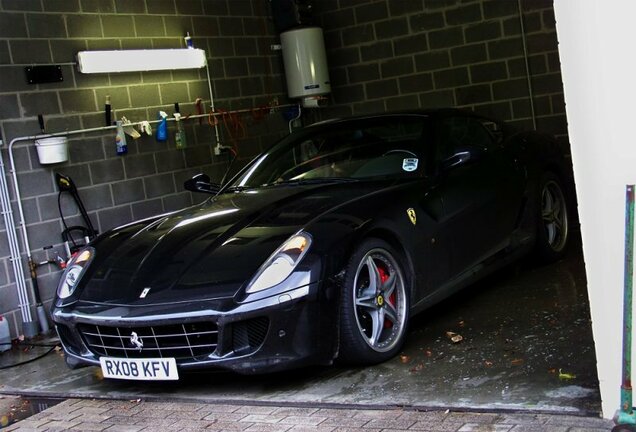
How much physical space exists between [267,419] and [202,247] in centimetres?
106

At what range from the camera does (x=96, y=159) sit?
7.55 m

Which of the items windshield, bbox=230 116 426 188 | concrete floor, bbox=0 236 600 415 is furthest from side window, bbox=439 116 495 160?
concrete floor, bbox=0 236 600 415

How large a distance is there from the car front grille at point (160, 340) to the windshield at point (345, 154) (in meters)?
1.56

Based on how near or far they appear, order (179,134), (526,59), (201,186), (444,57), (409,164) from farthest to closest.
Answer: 1. (444,57)
2. (526,59)
3. (179,134)
4. (201,186)
5. (409,164)

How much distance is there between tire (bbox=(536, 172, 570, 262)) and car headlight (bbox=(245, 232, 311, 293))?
2586 millimetres

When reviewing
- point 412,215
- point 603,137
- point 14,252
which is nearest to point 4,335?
point 14,252

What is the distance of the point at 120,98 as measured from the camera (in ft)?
25.7

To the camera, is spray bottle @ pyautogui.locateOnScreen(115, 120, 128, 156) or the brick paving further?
spray bottle @ pyautogui.locateOnScreen(115, 120, 128, 156)

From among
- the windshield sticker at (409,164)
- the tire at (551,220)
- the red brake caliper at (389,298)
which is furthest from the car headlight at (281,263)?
the tire at (551,220)

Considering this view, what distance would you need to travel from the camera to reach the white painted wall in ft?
10.0

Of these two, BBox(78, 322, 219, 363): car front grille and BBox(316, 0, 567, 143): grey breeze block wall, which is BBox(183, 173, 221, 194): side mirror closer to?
BBox(78, 322, 219, 363): car front grille

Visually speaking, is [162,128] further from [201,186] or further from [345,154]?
[345,154]

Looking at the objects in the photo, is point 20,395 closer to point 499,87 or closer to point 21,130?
point 21,130

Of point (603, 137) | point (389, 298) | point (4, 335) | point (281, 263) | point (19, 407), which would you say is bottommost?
point (19, 407)
